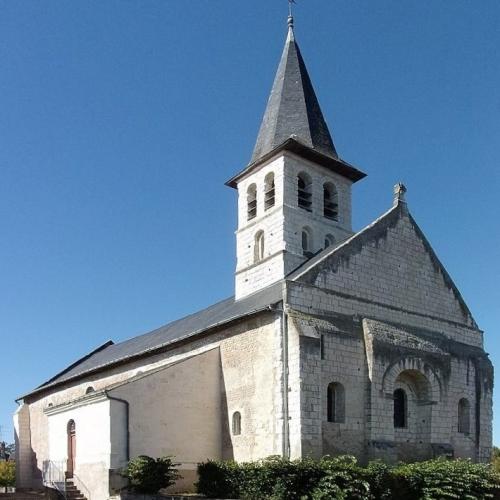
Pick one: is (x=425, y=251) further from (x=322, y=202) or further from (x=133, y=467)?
(x=133, y=467)

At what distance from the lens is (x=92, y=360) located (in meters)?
38.6

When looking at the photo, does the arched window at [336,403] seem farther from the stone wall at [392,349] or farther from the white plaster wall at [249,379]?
the white plaster wall at [249,379]

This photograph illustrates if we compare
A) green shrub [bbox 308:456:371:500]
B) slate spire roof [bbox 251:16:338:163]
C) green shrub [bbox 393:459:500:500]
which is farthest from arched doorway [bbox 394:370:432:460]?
slate spire roof [bbox 251:16:338:163]

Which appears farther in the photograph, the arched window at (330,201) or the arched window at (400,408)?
the arched window at (330,201)

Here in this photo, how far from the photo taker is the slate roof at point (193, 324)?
936 inches

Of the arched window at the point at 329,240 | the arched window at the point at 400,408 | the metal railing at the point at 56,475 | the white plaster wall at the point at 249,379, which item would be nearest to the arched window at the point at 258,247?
the arched window at the point at 329,240

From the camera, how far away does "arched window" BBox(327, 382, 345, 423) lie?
22.1 metres

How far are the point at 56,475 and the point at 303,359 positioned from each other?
1023 cm

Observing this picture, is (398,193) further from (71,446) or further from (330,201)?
(71,446)

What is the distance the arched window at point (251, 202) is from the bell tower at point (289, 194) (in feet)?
0.15

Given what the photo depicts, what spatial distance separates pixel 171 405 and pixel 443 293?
12.4 meters

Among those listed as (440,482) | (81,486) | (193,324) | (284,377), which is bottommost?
(81,486)

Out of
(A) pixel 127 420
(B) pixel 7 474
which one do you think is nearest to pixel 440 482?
(A) pixel 127 420

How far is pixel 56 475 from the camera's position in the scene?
23781 mm
